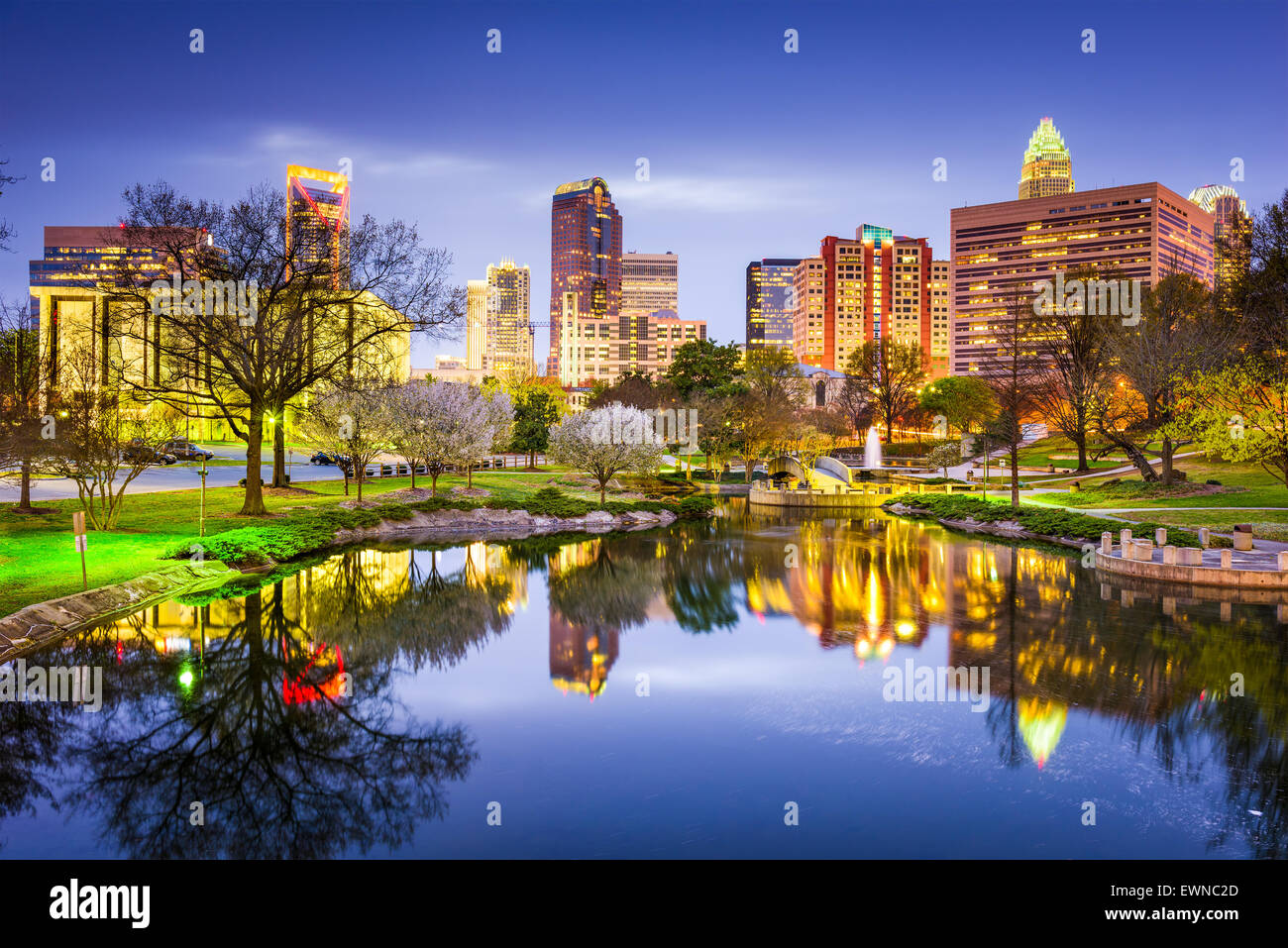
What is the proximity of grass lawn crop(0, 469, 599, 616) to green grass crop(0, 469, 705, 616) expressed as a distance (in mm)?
18

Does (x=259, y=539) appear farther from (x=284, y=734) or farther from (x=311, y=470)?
(x=311, y=470)

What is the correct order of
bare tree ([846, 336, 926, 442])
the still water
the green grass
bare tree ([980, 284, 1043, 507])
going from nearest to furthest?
the still water → the green grass → bare tree ([980, 284, 1043, 507]) → bare tree ([846, 336, 926, 442])

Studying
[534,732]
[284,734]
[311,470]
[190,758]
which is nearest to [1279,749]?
[534,732]

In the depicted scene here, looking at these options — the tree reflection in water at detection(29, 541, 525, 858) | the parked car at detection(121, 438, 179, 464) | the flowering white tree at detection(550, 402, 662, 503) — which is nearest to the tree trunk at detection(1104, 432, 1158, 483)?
the flowering white tree at detection(550, 402, 662, 503)

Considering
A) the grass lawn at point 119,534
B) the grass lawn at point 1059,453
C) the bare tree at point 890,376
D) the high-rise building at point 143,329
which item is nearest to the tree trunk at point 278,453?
the high-rise building at point 143,329

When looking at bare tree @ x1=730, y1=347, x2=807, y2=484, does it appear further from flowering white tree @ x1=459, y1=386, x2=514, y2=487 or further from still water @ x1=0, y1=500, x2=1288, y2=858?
still water @ x1=0, y1=500, x2=1288, y2=858

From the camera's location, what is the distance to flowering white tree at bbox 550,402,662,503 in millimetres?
47781

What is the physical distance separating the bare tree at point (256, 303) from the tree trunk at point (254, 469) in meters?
0.06

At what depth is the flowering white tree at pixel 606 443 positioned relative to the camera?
47781 millimetres

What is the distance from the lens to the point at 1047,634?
758 inches

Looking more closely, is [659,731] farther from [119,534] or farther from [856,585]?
[119,534]

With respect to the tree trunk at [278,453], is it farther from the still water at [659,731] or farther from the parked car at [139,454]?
the still water at [659,731]

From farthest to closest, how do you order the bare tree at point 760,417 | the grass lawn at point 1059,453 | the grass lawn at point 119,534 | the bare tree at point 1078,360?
the bare tree at point 760,417
the grass lawn at point 1059,453
the bare tree at point 1078,360
the grass lawn at point 119,534
